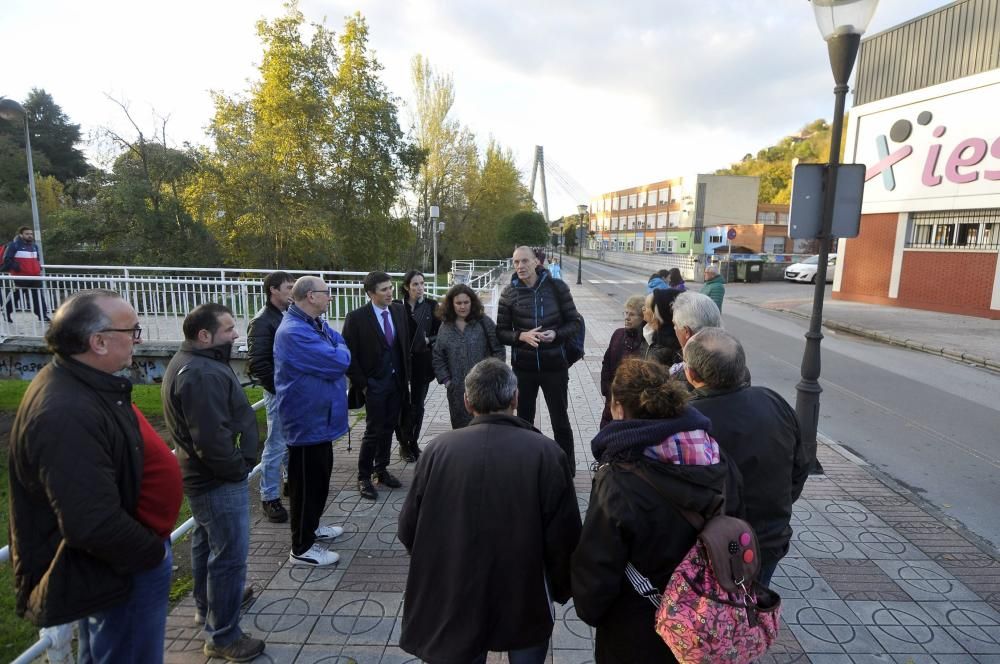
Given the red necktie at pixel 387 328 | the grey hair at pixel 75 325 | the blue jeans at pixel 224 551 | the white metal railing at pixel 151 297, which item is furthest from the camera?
the white metal railing at pixel 151 297

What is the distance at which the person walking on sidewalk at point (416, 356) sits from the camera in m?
5.05

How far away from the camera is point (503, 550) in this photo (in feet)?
A: 6.20

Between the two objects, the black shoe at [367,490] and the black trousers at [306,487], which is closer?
the black trousers at [306,487]

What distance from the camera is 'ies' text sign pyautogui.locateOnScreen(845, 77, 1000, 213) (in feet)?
50.0

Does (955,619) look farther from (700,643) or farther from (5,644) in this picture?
(5,644)

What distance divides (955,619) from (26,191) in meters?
36.7

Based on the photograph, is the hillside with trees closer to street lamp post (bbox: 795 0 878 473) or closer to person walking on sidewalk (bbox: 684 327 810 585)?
street lamp post (bbox: 795 0 878 473)

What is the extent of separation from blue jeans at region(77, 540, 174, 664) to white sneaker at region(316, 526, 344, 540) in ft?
5.79

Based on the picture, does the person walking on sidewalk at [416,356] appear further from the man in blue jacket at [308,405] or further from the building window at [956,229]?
the building window at [956,229]

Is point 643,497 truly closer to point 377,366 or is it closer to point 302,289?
point 302,289

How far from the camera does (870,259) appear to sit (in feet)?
62.6

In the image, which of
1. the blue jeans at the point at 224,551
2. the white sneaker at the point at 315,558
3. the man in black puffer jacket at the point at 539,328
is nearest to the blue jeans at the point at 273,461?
the white sneaker at the point at 315,558

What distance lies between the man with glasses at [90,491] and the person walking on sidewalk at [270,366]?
75.0 inches

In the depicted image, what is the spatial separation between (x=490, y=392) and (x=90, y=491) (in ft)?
4.29
